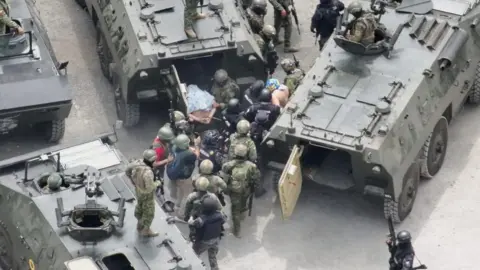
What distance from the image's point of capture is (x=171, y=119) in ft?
55.3

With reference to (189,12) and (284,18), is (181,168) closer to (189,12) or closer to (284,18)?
(189,12)

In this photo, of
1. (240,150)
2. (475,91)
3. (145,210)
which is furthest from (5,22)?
(475,91)

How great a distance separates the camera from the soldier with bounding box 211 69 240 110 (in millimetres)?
17188

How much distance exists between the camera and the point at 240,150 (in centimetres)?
1566

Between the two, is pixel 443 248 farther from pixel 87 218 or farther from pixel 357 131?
pixel 87 218

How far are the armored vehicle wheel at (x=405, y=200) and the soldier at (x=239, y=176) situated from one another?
1.76 meters

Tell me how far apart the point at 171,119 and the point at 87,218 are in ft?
10.3

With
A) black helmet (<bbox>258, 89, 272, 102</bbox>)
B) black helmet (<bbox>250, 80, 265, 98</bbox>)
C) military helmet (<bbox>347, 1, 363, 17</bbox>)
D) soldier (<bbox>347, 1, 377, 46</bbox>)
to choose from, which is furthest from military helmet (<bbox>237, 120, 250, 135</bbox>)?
military helmet (<bbox>347, 1, 363, 17</bbox>)

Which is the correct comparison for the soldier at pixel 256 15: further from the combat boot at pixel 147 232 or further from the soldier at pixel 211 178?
the combat boot at pixel 147 232

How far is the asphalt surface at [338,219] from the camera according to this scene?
1589cm

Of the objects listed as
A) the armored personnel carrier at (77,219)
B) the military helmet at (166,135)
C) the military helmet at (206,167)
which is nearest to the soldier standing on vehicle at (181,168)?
the military helmet at (166,135)

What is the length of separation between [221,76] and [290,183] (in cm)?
221

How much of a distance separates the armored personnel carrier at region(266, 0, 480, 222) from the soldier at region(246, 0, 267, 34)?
163 centimetres

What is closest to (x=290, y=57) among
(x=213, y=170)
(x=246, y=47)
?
(x=246, y=47)
